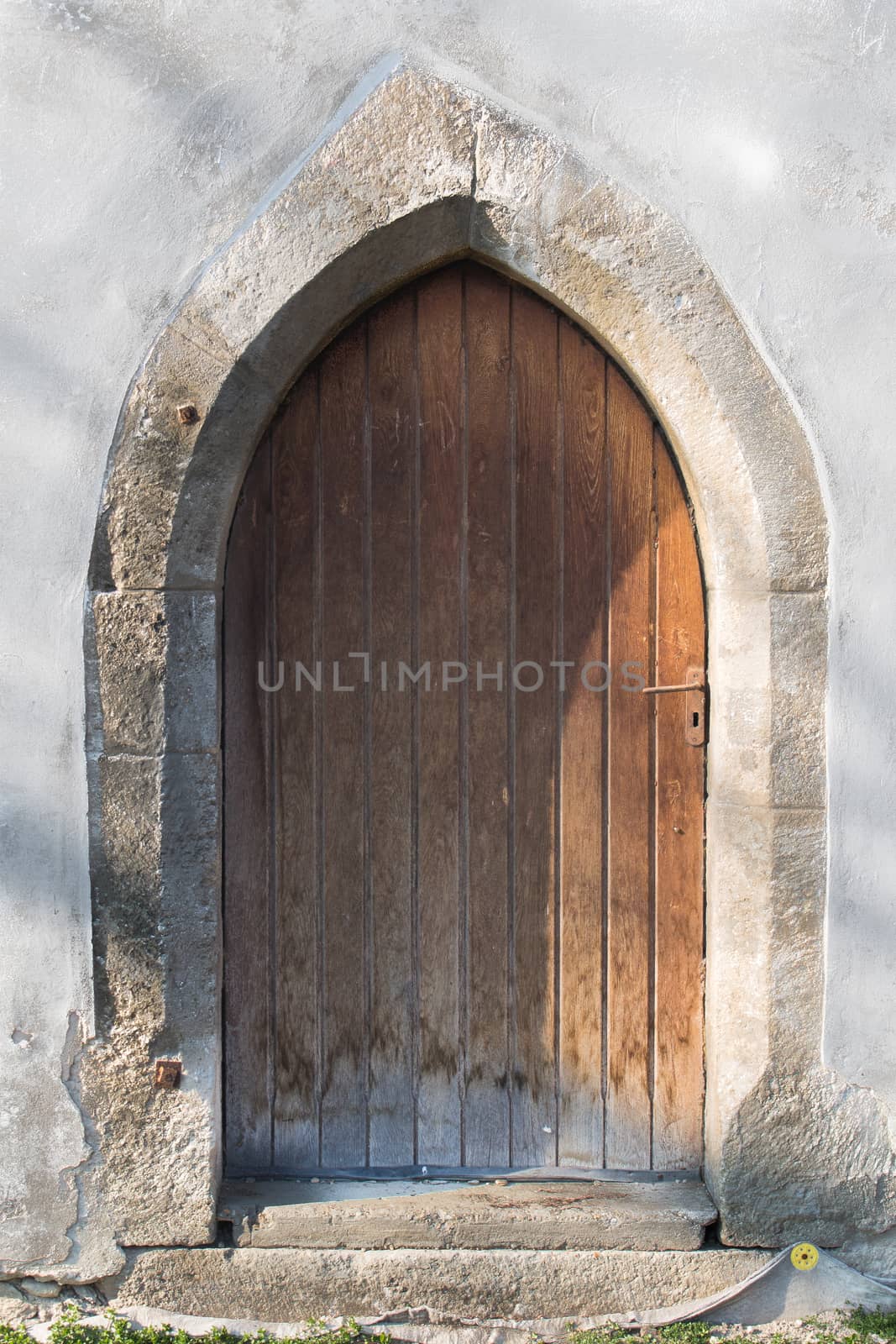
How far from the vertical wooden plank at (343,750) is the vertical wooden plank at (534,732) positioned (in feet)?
1.25

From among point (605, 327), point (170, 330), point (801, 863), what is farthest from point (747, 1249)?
point (170, 330)

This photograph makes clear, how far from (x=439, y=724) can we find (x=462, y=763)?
11 cm

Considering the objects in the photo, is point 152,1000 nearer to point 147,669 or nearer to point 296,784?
point 296,784

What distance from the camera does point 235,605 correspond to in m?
2.47

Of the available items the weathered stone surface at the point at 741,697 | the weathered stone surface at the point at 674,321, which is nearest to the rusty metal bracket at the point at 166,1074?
the weathered stone surface at the point at 741,697

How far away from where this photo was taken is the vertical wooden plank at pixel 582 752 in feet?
8.15

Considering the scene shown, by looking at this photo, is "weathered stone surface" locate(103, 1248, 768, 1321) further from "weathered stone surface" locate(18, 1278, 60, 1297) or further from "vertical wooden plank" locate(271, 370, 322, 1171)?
"vertical wooden plank" locate(271, 370, 322, 1171)

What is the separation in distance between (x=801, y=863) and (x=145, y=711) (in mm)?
1521

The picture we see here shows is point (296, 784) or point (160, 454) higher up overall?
point (160, 454)

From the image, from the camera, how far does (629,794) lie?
2.51 meters

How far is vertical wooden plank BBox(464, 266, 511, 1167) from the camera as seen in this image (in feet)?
8.14

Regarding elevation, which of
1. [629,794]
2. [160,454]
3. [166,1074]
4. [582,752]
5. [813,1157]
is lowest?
[813,1157]

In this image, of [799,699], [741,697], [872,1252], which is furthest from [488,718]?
[872,1252]

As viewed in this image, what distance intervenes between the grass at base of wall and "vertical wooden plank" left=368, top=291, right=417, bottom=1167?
1.27ft
